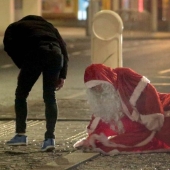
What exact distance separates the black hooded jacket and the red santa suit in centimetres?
54

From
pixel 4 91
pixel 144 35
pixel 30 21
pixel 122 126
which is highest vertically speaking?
pixel 30 21

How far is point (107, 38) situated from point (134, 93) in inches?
139

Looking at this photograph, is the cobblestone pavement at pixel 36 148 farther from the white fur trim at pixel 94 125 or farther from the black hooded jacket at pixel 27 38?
the black hooded jacket at pixel 27 38

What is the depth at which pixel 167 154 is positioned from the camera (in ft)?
23.3

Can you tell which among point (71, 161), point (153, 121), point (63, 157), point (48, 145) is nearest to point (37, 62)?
point (48, 145)

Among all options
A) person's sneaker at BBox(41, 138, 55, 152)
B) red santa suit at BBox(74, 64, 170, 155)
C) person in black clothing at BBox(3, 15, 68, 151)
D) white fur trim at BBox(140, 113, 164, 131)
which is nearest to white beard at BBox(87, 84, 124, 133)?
red santa suit at BBox(74, 64, 170, 155)

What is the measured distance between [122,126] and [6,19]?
2291 centimetres

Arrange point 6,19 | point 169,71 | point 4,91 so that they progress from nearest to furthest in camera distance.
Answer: point 4,91 → point 169,71 → point 6,19

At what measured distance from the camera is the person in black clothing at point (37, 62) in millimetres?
7223

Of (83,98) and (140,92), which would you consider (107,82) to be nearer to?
(140,92)

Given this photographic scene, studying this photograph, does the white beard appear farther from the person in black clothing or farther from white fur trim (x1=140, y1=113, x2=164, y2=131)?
the person in black clothing

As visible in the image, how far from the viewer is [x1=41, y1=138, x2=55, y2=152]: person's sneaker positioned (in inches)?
284

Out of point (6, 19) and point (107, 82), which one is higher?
point (107, 82)

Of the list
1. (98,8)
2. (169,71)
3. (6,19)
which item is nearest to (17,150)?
(169,71)
